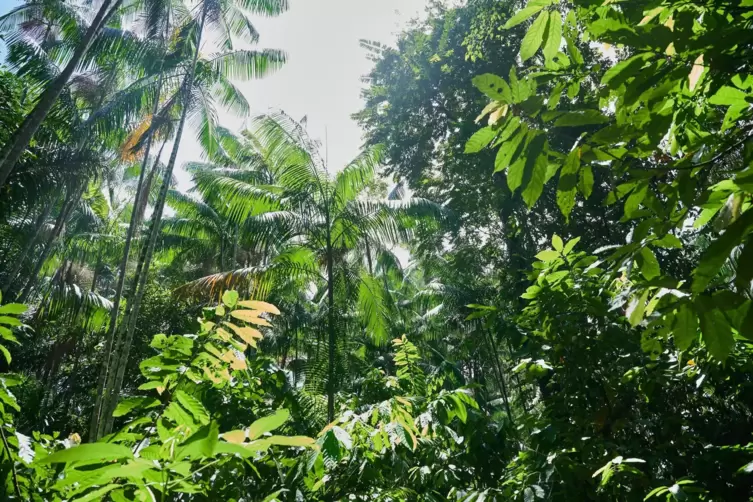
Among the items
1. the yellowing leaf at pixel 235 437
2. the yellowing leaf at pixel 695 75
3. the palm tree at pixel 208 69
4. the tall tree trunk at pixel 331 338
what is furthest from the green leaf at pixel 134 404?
the palm tree at pixel 208 69

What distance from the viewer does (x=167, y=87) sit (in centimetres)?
789

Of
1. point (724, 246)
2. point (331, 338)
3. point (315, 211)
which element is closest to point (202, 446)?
point (724, 246)

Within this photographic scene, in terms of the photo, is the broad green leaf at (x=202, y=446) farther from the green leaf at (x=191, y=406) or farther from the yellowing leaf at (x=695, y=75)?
the yellowing leaf at (x=695, y=75)

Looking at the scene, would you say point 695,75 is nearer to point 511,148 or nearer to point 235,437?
point 511,148

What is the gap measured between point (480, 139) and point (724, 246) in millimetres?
489

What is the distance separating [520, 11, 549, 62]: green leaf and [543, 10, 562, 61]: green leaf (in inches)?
0.6

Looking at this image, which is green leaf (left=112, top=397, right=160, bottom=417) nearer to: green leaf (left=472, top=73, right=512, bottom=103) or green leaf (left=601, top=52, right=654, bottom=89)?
green leaf (left=472, top=73, right=512, bottom=103)

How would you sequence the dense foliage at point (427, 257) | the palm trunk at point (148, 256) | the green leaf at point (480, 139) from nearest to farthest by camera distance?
the dense foliage at point (427, 257)
the green leaf at point (480, 139)
the palm trunk at point (148, 256)

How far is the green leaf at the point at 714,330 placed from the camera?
62 cm

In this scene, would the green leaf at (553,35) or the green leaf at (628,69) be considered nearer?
the green leaf at (628,69)

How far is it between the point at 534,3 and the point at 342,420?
1.41 metres

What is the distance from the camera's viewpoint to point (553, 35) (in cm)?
93

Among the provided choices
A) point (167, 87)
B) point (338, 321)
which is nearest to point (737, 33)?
point (338, 321)

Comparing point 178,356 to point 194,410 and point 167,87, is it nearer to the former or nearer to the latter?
point 194,410
